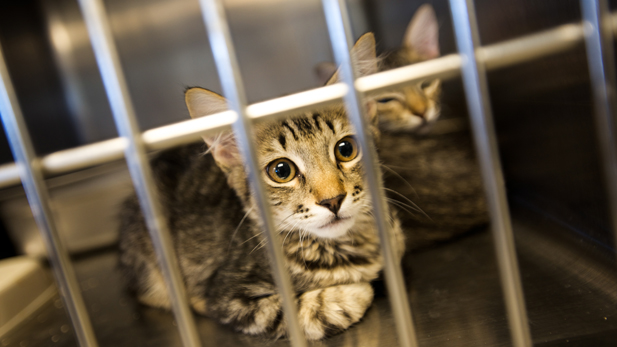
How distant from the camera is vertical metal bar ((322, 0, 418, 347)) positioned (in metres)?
0.47

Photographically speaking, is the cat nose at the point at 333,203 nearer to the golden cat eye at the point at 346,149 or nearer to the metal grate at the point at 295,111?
the golden cat eye at the point at 346,149

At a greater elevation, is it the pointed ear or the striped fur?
the pointed ear

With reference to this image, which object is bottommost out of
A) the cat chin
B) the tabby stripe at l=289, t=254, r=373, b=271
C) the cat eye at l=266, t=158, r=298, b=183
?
the tabby stripe at l=289, t=254, r=373, b=271

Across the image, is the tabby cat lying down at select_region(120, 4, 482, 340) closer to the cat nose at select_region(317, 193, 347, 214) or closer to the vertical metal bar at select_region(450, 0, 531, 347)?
→ the cat nose at select_region(317, 193, 347, 214)

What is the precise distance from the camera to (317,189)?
0.84 metres

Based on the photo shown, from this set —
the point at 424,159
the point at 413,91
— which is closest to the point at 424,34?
the point at 413,91

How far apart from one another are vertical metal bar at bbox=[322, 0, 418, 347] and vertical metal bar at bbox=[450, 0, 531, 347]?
14cm

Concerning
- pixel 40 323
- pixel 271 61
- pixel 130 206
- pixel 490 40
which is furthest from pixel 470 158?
pixel 40 323

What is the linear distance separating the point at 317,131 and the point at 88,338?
600 millimetres

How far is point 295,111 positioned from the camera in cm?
50

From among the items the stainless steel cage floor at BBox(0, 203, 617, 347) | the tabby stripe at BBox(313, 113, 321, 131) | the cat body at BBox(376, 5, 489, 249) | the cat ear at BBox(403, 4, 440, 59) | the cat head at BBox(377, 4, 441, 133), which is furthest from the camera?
the cat ear at BBox(403, 4, 440, 59)

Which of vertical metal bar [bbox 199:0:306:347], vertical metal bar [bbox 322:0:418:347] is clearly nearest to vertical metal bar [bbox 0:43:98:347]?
vertical metal bar [bbox 199:0:306:347]

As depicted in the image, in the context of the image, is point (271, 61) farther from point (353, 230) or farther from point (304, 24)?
point (353, 230)

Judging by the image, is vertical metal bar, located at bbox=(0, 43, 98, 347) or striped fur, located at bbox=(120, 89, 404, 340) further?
striped fur, located at bbox=(120, 89, 404, 340)
